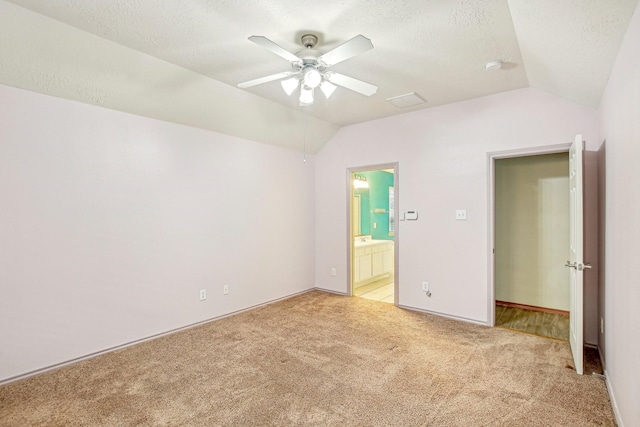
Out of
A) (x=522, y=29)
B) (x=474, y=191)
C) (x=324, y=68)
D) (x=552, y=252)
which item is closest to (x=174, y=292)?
(x=324, y=68)

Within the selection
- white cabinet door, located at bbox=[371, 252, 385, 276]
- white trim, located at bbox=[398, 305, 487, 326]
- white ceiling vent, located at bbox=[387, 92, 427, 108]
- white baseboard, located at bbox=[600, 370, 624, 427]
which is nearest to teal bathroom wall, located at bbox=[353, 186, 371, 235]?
white cabinet door, located at bbox=[371, 252, 385, 276]

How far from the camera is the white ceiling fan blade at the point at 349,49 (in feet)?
6.27

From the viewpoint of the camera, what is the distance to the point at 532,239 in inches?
179

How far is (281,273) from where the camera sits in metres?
4.96

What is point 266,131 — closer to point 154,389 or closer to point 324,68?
point 324,68

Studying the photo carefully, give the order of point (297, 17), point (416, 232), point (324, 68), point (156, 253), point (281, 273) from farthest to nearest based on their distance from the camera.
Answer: point (281, 273)
point (416, 232)
point (156, 253)
point (324, 68)
point (297, 17)

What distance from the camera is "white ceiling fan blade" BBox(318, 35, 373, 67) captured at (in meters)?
1.91

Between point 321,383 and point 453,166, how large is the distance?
2989 millimetres

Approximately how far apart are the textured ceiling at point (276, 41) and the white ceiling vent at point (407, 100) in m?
0.14

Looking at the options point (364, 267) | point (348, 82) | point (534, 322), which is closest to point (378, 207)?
point (364, 267)

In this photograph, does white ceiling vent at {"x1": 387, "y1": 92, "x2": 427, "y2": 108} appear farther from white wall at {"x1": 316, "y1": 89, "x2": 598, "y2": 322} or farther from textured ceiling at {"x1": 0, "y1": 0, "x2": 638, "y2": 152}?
white wall at {"x1": 316, "y1": 89, "x2": 598, "y2": 322}

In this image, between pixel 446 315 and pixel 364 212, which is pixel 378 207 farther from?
pixel 446 315

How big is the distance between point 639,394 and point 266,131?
166 inches

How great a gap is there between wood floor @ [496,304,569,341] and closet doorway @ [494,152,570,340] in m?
0.01
